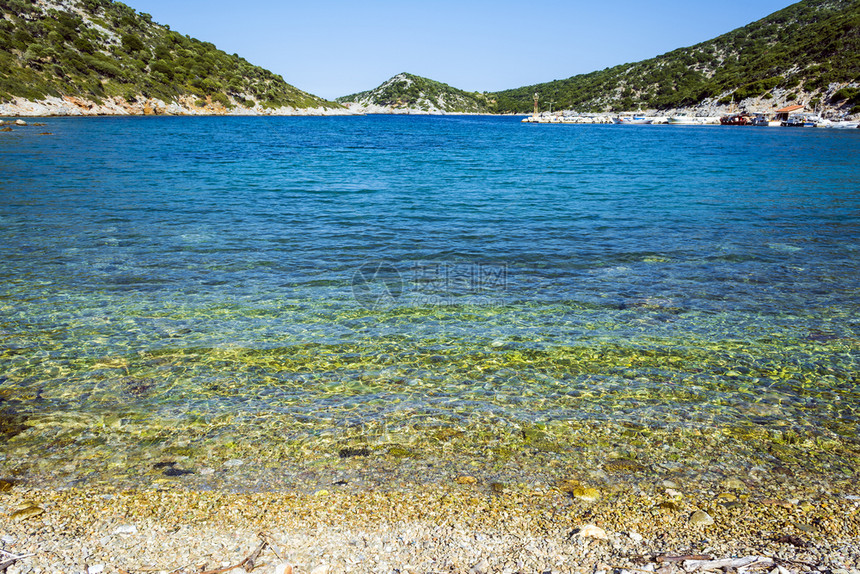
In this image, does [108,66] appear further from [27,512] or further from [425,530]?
[425,530]

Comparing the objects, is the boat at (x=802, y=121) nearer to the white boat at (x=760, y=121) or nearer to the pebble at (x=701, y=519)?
the white boat at (x=760, y=121)

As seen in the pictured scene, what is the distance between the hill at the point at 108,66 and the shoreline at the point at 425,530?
10759cm

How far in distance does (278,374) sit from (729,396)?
22.0ft

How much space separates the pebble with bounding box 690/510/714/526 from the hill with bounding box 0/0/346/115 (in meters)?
111

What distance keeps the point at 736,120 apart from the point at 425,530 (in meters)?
146

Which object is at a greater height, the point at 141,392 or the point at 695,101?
the point at 695,101

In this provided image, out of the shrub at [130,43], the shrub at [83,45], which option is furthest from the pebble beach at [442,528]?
the shrub at [130,43]

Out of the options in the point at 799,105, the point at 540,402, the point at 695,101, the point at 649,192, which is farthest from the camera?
the point at 695,101

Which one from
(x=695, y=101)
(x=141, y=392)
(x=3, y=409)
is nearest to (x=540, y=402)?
(x=141, y=392)

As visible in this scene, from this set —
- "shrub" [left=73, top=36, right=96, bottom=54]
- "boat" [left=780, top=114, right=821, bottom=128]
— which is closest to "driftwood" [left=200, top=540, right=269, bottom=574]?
"boat" [left=780, top=114, right=821, bottom=128]

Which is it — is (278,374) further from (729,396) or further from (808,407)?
(808,407)

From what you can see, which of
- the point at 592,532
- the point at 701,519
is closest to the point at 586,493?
the point at 592,532

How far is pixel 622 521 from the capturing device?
489 cm

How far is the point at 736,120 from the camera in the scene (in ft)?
406
